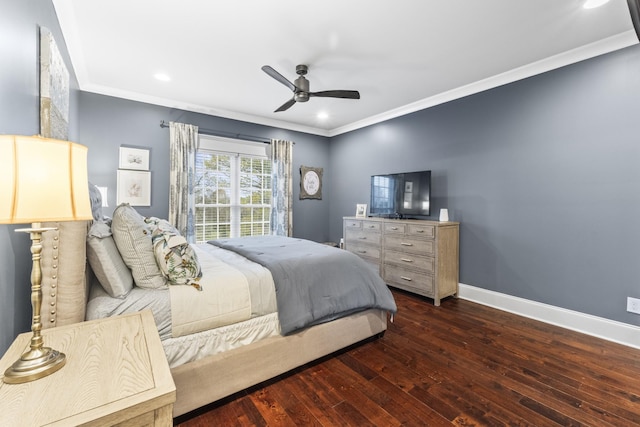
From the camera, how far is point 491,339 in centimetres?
251

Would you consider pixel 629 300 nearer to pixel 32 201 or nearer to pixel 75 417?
pixel 75 417

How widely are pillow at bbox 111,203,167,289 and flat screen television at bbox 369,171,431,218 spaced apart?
3235 millimetres

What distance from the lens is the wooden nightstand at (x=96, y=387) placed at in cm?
70

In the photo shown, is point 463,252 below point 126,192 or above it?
below

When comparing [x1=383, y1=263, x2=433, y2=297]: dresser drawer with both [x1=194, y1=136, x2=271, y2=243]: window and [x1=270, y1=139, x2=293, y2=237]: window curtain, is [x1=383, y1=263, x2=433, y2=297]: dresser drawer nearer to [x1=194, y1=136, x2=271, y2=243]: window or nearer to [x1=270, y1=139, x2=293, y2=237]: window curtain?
[x1=270, y1=139, x2=293, y2=237]: window curtain

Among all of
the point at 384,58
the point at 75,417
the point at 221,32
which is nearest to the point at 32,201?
the point at 75,417

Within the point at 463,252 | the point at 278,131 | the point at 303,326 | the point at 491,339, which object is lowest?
the point at 491,339

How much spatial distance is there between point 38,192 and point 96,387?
583 mm

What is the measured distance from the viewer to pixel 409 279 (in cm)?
362

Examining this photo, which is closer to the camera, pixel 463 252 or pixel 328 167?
pixel 463 252

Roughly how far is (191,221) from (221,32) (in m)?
2.60

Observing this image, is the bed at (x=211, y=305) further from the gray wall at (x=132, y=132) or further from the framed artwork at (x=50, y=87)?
the gray wall at (x=132, y=132)

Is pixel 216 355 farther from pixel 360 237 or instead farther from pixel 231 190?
pixel 231 190

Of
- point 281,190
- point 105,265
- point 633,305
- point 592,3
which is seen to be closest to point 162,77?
point 281,190
